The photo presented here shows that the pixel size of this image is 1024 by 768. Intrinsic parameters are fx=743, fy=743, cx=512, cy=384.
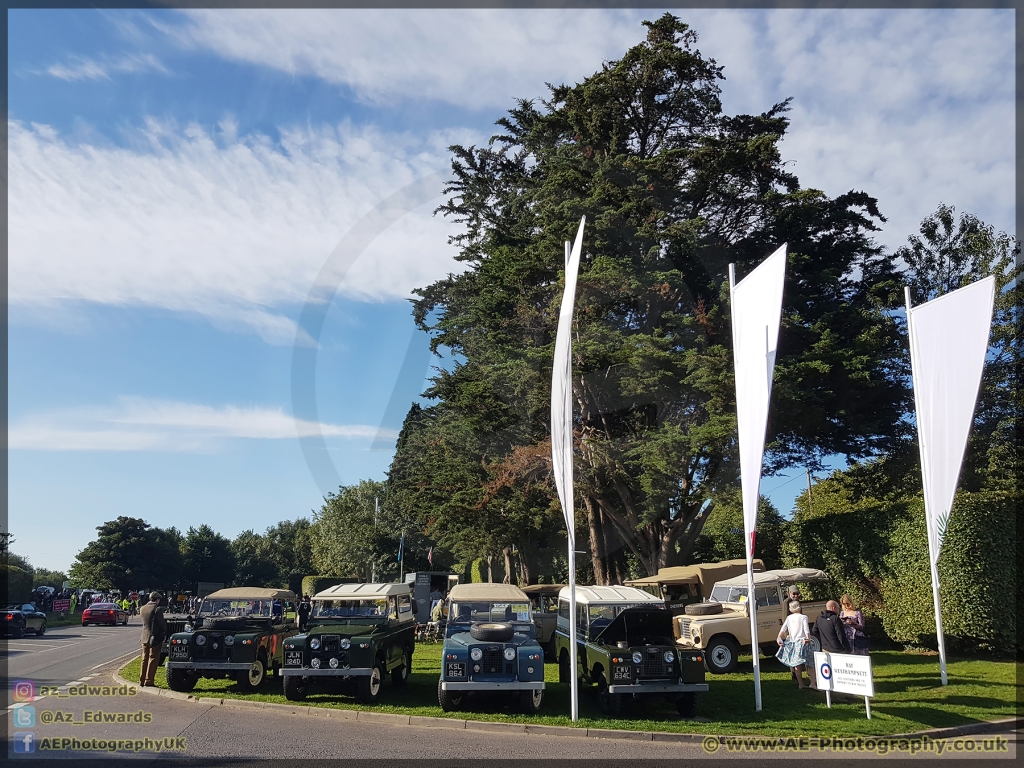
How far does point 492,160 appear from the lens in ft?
108

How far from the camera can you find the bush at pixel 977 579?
55.2 ft

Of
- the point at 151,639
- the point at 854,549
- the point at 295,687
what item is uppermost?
the point at 854,549

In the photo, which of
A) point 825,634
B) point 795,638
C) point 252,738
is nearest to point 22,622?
point 252,738

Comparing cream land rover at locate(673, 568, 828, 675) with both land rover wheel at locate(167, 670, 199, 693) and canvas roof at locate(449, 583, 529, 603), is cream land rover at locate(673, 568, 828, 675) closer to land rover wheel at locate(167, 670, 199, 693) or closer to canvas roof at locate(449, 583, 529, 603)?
canvas roof at locate(449, 583, 529, 603)

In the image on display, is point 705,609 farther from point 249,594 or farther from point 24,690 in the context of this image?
point 24,690

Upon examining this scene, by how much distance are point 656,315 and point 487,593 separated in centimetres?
1443

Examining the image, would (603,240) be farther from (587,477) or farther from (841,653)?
(841,653)

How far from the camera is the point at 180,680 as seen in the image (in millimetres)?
14680

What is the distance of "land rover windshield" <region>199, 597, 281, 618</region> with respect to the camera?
16.6 metres

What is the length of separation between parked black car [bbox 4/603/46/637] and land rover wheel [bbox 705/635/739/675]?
30.7m

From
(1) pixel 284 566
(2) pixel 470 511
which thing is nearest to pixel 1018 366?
A: (2) pixel 470 511

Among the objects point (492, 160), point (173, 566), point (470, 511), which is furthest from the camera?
point (173, 566)

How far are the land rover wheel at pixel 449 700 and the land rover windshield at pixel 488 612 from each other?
70.7 inches

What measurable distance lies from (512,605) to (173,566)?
92.0 m
